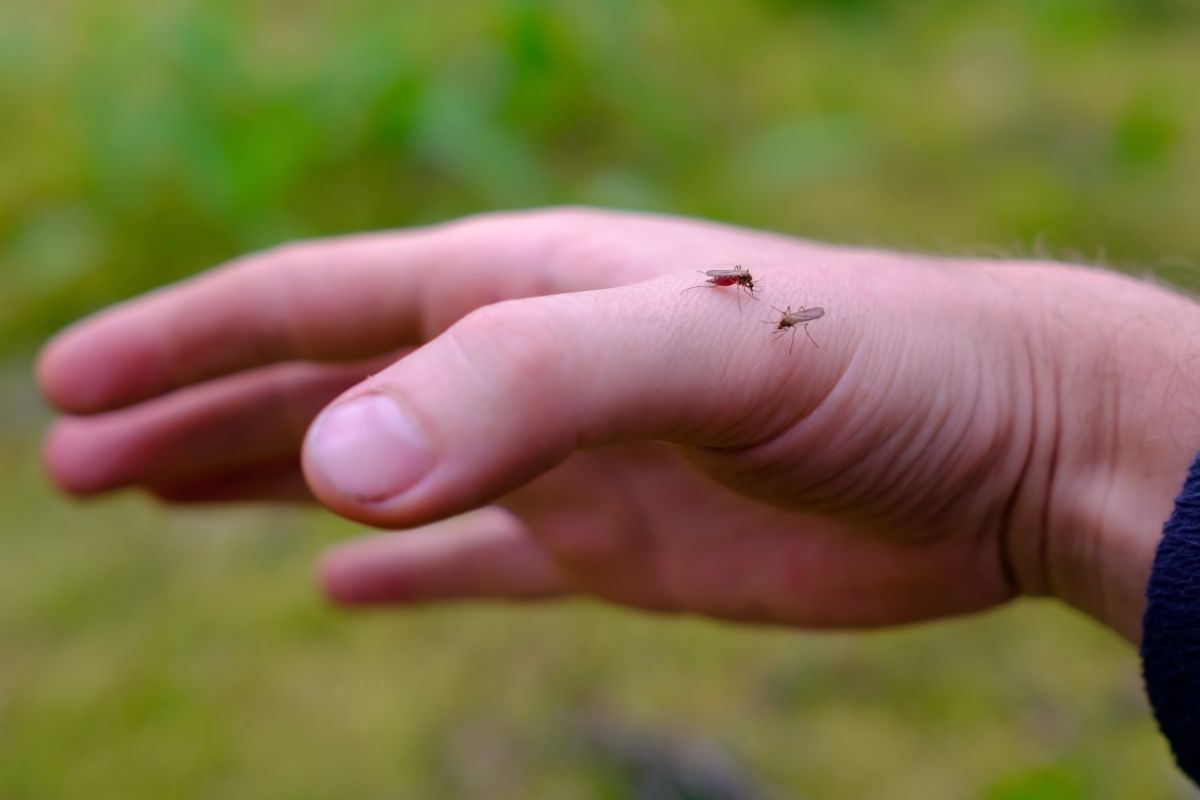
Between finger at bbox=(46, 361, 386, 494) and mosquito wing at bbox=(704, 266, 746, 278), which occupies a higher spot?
mosquito wing at bbox=(704, 266, 746, 278)

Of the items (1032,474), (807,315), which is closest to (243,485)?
(807,315)

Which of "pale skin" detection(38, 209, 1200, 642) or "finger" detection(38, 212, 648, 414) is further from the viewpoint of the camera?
"finger" detection(38, 212, 648, 414)

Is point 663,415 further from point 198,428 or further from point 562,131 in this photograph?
point 562,131

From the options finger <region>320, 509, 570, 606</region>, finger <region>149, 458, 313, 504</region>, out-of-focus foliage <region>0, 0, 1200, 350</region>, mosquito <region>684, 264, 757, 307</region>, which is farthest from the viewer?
out-of-focus foliage <region>0, 0, 1200, 350</region>

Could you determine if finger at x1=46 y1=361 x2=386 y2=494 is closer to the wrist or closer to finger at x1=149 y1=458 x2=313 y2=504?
finger at x1=149 y1=458 x2=313 y2=504

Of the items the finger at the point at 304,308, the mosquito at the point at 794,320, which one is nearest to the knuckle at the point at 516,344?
the mosquito at the point at 794,320

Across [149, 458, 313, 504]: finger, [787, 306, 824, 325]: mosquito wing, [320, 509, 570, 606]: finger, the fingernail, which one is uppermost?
[787, 306, 824, 325]: mosquito wing

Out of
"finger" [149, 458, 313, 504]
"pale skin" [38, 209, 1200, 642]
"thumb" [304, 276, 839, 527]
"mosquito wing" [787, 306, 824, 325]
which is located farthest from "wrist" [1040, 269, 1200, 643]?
"finger" [149, 458, 313, 504]
